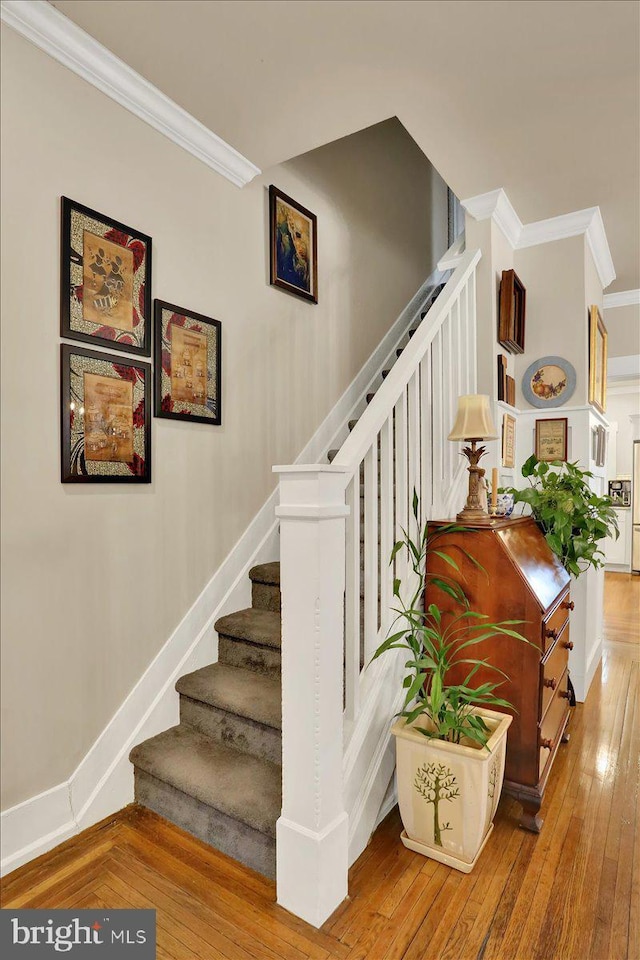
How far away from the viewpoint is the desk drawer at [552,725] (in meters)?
1.91

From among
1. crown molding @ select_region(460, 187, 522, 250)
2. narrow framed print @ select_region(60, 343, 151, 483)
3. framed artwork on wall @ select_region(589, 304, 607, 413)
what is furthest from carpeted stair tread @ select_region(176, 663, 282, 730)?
crown molding @ select_region(460, 187, 522, 250)

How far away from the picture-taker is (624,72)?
1903mm

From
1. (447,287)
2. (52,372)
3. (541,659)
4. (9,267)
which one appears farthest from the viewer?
(447,287)

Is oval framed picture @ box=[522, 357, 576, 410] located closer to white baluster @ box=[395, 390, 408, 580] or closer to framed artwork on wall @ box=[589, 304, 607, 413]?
framed artwork on wall @ box=[589, 304, 607, 413]

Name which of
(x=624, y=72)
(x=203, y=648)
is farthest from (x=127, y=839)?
(x=624, y=72)

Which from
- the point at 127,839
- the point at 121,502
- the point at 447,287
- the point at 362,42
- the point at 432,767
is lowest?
the point at 127,839

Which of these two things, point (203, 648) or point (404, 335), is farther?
point (404, 335)

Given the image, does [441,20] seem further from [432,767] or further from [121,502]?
[432,767]

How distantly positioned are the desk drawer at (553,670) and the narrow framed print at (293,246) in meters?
2.13

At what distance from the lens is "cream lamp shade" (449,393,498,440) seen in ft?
6.76

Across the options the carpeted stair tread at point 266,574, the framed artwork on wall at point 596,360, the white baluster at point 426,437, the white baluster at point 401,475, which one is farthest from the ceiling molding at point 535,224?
the carpeted stair tread at point 266,574

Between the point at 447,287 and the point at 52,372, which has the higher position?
the point at 447,287

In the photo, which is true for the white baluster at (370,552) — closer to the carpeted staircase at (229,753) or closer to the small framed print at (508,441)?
the carpeted staircase at (229,753)

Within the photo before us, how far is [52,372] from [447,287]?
1.76m
